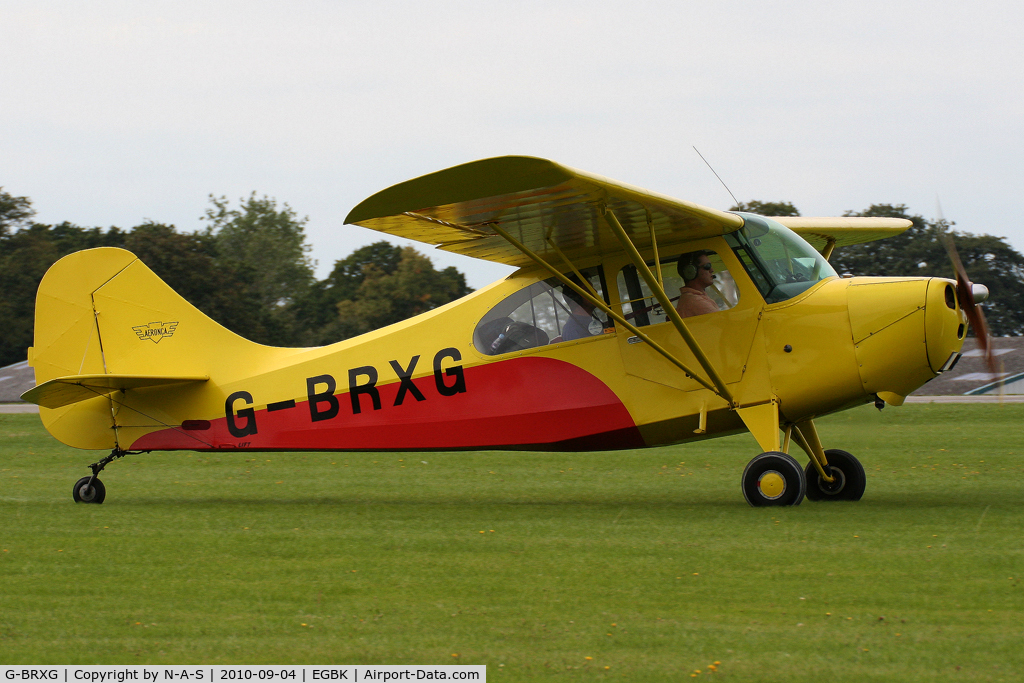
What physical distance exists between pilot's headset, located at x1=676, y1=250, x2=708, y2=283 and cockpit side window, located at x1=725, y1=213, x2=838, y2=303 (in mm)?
341

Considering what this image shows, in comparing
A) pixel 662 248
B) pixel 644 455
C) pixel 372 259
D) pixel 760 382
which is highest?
pixel 372 259

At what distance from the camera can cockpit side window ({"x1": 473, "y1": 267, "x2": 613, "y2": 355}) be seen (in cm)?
1032

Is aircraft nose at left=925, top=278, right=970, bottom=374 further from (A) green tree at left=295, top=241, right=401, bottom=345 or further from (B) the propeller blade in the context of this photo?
(A) green tree at left=295, top=241, right=401, bottom=345

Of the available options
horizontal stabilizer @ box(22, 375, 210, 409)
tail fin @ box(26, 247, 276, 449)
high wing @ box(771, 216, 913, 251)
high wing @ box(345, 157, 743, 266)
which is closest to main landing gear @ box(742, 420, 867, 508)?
high wing @ box(345, 157, 743, 266)

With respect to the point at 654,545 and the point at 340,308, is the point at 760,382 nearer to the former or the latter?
the point at 654,545

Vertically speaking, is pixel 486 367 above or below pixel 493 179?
below

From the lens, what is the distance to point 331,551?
786 cm

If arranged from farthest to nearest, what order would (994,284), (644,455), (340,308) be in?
1. (340,308)
2. (994,284)
3. (644,455)

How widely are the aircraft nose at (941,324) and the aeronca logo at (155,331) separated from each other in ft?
26.6

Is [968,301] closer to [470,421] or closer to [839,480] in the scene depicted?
[839,480]

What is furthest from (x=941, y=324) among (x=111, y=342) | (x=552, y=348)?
(x=111, y=342)

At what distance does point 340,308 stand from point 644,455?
51.5m

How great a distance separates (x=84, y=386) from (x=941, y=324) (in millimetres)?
8605

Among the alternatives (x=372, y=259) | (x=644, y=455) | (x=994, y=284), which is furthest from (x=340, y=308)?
(x=644, y=455)
